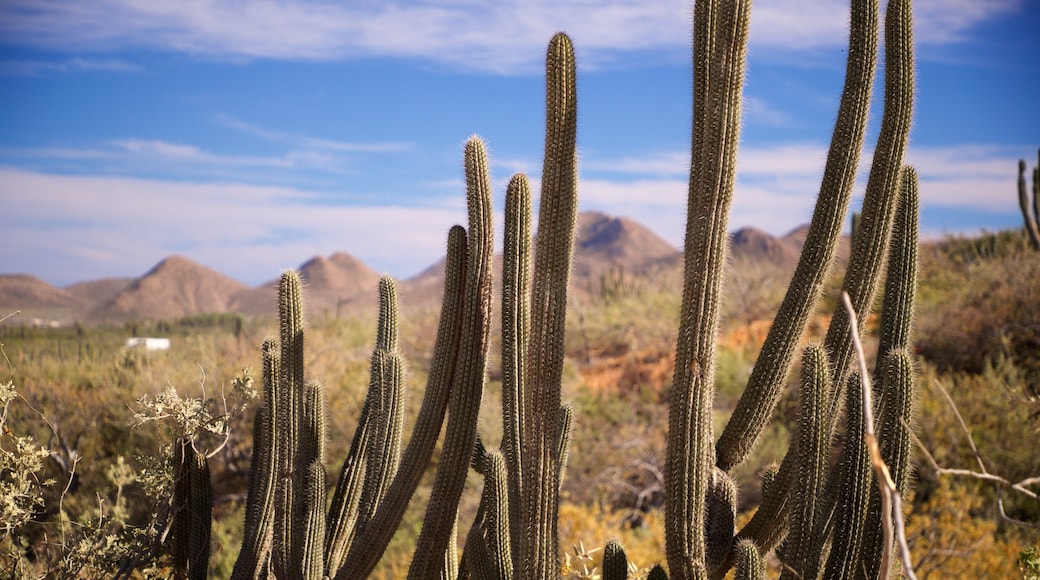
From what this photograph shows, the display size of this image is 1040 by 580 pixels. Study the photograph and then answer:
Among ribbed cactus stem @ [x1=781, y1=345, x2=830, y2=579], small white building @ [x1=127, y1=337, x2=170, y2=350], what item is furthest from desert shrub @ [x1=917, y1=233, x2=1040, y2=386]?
small white building @ [x1=127, y1=337, x2=170, y2=350]

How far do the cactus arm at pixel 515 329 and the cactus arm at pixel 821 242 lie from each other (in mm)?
929

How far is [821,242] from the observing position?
377cm

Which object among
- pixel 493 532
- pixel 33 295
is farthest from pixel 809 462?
pixel 33 295

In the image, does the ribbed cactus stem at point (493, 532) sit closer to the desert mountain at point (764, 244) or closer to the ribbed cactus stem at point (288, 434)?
the ribbed cactus stem at point (288, 434)

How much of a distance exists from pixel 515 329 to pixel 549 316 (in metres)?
0.19

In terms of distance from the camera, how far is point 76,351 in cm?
1870

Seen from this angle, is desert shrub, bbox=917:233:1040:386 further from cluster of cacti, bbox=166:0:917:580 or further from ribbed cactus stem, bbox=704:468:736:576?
ribbed cactus stem, bbox=704:468:736:576

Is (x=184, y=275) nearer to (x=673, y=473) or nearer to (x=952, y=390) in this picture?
(x=952, y=390)

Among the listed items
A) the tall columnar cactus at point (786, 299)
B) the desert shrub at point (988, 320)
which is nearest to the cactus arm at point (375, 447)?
the tall columnar cactus at point (786, 299)

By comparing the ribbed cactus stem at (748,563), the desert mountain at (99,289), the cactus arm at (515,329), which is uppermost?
the desert mountain at (99,289)

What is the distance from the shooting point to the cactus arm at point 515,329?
149 inches

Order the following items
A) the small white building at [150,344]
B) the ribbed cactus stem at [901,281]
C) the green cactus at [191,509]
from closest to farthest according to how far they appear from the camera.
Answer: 1. the ribbed cactus stem at [901,281]
2. the green cactus at [191,509]
3. the small white building at [150,344]

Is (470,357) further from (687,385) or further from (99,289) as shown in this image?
(99,289)

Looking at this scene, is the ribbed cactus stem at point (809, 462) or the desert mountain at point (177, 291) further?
the desert mountain at point (177, 291)
